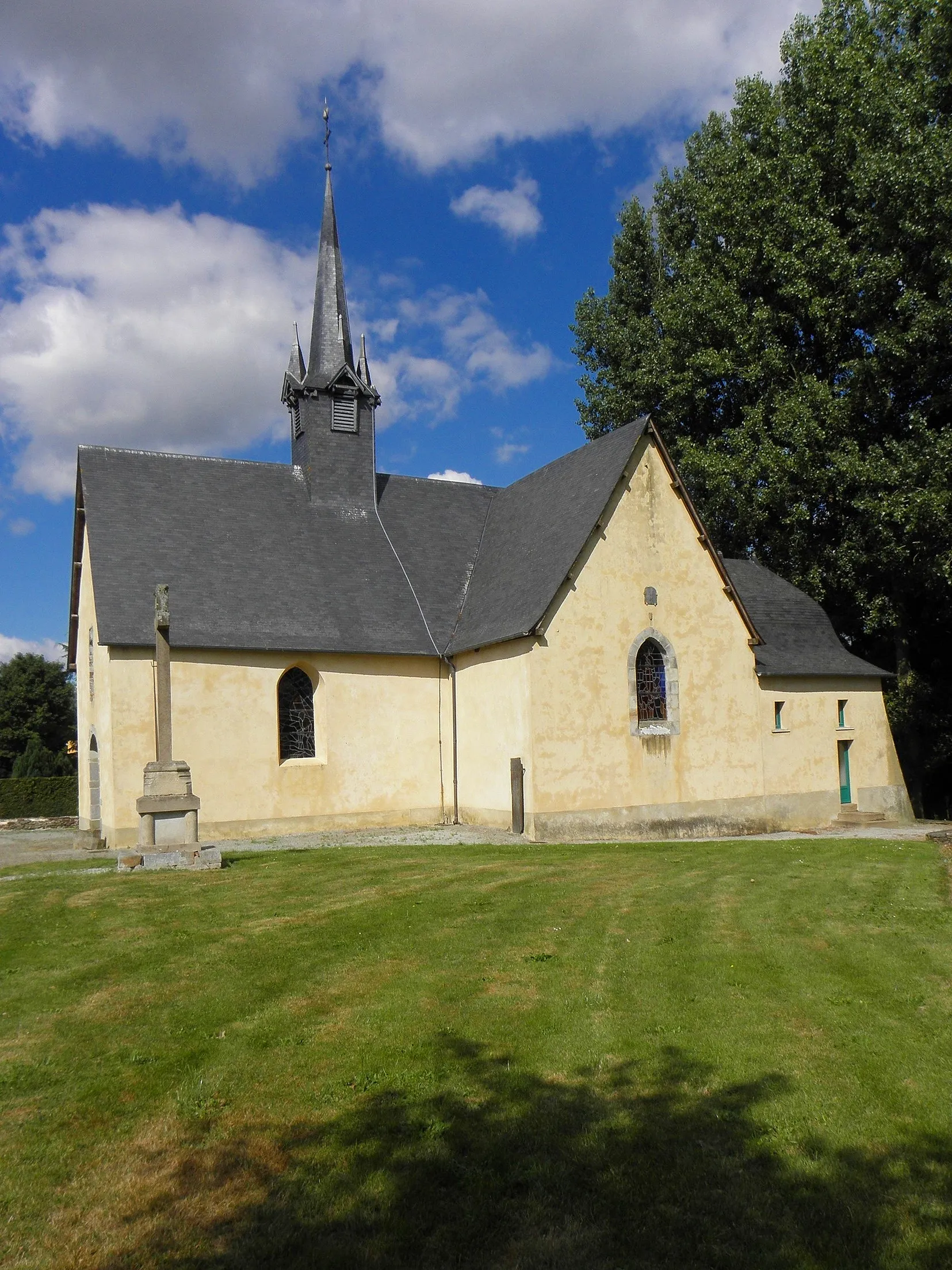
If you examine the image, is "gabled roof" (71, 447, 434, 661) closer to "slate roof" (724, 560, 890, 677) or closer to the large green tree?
"slate roof" (724, 560, 890, 677)

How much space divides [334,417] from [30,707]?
3800 centimetres

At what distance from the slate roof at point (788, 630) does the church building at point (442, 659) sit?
126 mm

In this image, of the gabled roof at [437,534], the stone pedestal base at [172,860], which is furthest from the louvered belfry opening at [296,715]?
the stone pedestal base at [172,860]

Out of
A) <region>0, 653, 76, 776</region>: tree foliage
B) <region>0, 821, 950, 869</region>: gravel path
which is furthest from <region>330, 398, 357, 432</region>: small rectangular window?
<region>0, 653, 76, 776</region>: tree foliage

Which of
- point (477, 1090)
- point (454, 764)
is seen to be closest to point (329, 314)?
point (454, 764)

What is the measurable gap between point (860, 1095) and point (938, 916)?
632 cm

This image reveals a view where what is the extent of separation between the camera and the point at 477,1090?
237 inches

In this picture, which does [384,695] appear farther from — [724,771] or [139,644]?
[724,771]

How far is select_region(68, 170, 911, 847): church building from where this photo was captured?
21.7m

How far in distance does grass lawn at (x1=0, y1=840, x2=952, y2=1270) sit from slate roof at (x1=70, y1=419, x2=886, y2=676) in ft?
37.9

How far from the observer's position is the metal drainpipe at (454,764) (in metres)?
24.5

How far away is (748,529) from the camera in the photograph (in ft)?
104

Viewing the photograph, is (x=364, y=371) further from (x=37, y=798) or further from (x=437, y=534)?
(x=37, y=798)

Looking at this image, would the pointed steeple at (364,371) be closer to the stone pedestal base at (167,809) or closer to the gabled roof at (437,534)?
the gabled roof at (437,534)
